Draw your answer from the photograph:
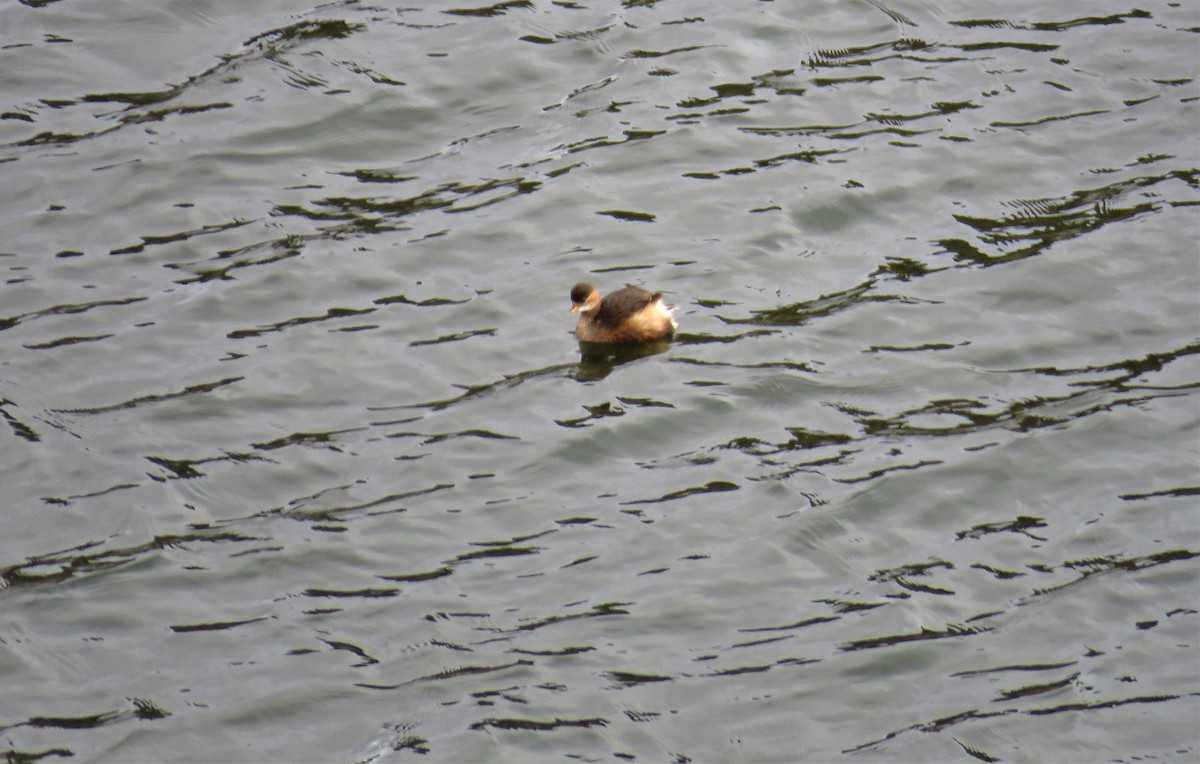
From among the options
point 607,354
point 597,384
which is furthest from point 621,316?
point 597,384

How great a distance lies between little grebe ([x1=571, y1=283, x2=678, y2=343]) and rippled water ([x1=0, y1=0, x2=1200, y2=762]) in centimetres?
18

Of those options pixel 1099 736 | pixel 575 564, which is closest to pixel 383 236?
pixel 575 564

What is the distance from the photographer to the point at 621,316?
9.68 metres

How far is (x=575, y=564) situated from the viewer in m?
7.74

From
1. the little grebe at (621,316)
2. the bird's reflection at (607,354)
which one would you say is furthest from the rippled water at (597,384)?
the little grebe at (621,316)

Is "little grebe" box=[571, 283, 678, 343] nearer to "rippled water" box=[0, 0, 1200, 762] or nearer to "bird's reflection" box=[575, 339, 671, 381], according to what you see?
"bird's reflection" box=[575, 339, 671, 381]

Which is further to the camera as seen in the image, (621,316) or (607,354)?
(607,354)

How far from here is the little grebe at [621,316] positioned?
9688 mm

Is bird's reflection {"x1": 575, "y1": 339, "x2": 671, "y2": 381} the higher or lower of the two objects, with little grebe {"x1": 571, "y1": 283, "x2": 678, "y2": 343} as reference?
lower

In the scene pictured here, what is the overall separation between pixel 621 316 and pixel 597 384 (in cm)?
49

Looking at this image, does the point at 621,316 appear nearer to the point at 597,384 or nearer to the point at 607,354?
the point at 607,354

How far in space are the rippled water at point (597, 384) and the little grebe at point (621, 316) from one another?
18 cm

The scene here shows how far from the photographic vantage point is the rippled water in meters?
6.96

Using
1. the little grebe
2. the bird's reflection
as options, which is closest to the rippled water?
the bird's reflection
